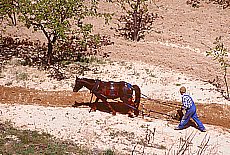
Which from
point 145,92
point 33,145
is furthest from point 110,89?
point 33,145

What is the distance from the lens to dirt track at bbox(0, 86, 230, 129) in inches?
571

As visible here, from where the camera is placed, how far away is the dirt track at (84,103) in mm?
14500

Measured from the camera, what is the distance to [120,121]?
1358 centimetres

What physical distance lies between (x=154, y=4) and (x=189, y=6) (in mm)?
2228

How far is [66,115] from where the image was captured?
13688mm

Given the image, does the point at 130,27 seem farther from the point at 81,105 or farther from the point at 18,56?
the point at 81,105

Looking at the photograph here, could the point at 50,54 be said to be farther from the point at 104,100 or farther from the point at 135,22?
the point at 135,22

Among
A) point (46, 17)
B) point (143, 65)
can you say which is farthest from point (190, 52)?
point (46, 17)

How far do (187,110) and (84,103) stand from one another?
393cm

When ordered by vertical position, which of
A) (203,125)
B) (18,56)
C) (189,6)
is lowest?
(203,125)

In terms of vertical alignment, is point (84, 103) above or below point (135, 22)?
below

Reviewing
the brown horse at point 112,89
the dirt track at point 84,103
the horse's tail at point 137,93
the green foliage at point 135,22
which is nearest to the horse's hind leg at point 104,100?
the brown horse at point 112,89

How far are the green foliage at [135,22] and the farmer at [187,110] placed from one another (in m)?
9.29

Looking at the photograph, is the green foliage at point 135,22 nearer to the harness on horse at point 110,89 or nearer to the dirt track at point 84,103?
the dirt track at point 84,103
